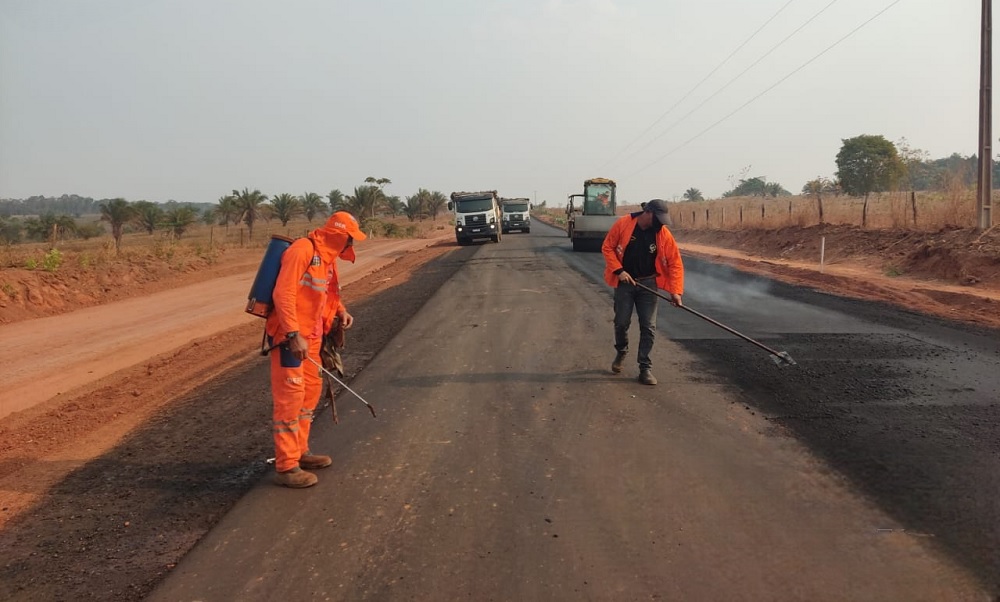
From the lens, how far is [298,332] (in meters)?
3.98

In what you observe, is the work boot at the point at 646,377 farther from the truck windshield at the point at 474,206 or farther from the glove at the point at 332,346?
the truck windshield at the point at 474,206

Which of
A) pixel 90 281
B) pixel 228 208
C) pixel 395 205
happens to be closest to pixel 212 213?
pixel 228 208

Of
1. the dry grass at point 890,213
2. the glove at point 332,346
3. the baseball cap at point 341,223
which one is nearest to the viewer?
the baseball cap at point 341,223

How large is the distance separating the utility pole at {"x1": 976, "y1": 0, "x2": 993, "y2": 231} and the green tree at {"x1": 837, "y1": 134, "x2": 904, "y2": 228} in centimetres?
3201

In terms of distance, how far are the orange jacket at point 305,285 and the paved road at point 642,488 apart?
1.04 m

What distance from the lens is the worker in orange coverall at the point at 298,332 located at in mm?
4012

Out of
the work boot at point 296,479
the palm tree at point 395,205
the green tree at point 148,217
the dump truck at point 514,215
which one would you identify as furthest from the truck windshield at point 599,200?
the palm tree at point 395,205

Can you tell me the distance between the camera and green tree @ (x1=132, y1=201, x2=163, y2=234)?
4771 cm

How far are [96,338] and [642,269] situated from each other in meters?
9.56

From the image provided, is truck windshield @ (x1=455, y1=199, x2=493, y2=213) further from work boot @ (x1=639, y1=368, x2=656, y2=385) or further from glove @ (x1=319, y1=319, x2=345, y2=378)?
glove @ (x1=319, y1=319, x2=345, y2=378)

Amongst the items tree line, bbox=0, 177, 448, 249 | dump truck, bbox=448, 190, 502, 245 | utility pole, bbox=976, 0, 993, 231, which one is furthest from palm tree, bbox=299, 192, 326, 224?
utility pole, bbox=976, 0, 993, 231

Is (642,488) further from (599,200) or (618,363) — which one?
(599,200)

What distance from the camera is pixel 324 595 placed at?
9.50 ft

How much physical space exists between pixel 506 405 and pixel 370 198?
194 feet
